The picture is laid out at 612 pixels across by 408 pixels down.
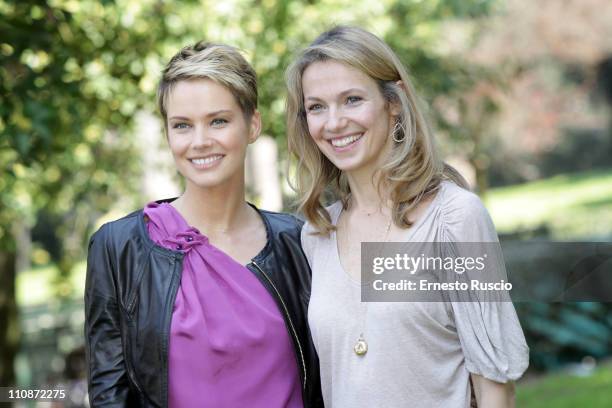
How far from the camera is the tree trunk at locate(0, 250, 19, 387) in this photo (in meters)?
8.67

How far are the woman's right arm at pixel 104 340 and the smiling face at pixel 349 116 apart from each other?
89 cm

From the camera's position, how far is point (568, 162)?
3456 centimetres

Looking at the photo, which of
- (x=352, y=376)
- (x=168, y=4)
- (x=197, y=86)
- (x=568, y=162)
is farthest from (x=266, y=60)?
(x=568, y=162)

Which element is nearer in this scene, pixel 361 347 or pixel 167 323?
pixel 361 347

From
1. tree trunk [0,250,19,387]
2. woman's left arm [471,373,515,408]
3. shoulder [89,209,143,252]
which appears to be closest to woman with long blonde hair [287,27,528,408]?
woman's left arm [471,373,515,408]

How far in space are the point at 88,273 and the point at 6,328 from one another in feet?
20.3

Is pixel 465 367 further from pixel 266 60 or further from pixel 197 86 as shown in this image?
pixel 266 60

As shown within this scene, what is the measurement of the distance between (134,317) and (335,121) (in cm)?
96

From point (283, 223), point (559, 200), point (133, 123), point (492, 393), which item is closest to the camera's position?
point (492, 393)

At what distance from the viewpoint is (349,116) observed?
306 centimetres

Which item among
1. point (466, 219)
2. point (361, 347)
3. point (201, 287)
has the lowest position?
point (361, 347)

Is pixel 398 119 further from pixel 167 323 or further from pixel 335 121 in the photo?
pixel 167 323

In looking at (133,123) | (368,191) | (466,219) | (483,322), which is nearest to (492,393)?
(483,322)

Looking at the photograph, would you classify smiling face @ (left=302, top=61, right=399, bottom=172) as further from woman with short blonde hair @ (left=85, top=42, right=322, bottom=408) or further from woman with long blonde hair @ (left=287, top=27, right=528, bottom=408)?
woman with short blonde hair @ (left=85, top=42, right=322, bottom=408)
